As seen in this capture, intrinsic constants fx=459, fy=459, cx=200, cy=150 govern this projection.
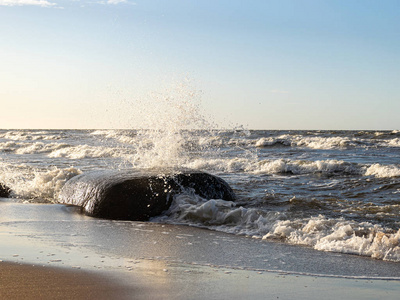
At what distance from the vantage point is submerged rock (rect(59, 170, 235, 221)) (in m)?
6.52

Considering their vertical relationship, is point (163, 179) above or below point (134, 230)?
above

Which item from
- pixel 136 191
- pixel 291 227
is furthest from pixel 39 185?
pixel 291 227

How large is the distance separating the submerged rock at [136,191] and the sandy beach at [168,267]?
908 millimetres

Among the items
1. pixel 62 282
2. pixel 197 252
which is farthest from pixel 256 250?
pixel 62 282

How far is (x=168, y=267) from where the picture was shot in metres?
3.70

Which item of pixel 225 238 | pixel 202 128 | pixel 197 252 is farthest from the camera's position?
pixel 202 128

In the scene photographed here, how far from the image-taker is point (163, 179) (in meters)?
6.94

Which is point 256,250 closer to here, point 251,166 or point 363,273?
point 363,273

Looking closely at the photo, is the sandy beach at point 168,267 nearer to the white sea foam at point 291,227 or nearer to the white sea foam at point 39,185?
the white sea foam at point 291,227

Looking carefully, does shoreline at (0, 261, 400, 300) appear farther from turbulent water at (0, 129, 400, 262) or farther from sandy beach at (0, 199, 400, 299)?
turbulent water at (0, 129, 400, 262)

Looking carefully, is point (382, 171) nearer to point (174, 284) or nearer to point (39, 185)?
point (39, 185)

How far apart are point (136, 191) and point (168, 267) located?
3078 mm

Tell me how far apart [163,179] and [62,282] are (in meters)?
3.88

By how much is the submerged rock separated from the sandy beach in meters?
0.91
